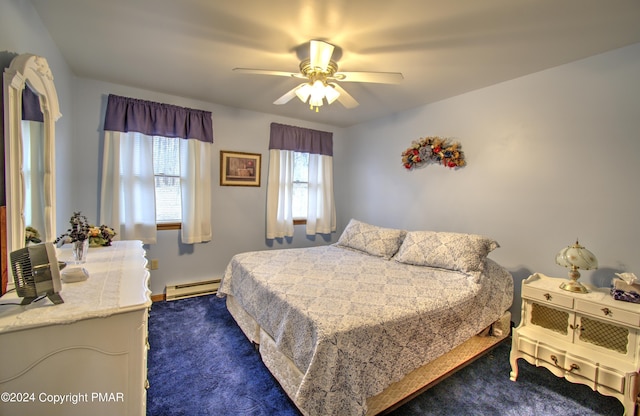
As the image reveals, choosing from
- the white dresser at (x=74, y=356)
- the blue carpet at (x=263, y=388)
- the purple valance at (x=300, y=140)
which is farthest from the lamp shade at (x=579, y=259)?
the purple valance at (x=300, y=140)

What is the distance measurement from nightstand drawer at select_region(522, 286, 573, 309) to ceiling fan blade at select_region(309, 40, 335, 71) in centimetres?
220

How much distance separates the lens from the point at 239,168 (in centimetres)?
371

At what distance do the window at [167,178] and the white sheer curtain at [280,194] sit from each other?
45.0 inches

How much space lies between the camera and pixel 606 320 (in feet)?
5.69

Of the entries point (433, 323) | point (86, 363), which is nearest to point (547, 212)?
point (433, 323)

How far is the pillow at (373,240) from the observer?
2.98m

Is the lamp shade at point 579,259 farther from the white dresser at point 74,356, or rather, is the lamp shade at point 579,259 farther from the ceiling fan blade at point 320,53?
the white dresser at point 74,356

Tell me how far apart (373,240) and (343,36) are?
1992 mm

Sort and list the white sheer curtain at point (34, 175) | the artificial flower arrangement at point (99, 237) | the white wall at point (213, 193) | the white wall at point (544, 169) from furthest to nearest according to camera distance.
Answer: the white wall at point (213, 193)
the artificial flower arrangement at point (99, 237)
the white wall at point (544, 169)
the white sheer curtain at point (34, 175)

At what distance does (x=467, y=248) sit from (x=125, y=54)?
327 cm

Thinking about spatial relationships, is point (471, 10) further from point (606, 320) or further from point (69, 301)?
point (69, 301)

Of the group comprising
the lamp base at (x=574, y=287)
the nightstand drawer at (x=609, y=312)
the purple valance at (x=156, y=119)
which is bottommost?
the nightstand drawer at (x=609, y=312)

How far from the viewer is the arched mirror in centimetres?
122

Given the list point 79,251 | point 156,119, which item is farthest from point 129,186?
point 79,251
